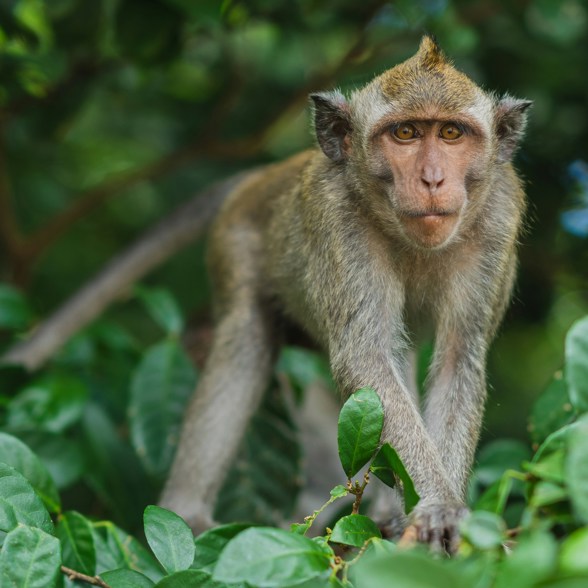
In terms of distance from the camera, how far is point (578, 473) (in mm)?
2098

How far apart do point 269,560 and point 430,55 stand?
3.03 meters

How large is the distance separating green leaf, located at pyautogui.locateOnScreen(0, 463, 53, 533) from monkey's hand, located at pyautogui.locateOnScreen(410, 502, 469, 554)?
1.33m

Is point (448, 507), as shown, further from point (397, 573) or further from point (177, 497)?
point (177, 497)

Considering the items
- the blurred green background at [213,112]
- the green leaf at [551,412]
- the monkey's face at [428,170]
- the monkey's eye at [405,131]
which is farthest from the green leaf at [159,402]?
the green leaf at [551,412]

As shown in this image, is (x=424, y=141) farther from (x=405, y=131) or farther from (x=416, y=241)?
(x=416, y=241)

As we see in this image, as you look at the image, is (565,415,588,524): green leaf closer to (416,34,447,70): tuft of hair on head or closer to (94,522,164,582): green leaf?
(94,522,164,582): green leaf

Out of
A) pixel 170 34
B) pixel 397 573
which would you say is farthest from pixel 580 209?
pixel 397 573

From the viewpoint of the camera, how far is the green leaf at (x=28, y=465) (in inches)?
143

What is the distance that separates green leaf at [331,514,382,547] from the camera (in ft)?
9.05

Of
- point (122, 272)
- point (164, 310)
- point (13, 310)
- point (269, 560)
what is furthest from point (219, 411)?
point (269, 560)

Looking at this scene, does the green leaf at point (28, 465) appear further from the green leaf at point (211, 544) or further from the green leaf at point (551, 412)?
the green leaf at point (551, 412)

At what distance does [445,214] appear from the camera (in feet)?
13.5

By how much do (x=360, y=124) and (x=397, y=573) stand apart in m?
3.26

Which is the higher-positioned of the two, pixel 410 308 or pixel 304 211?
pixel 304 211
